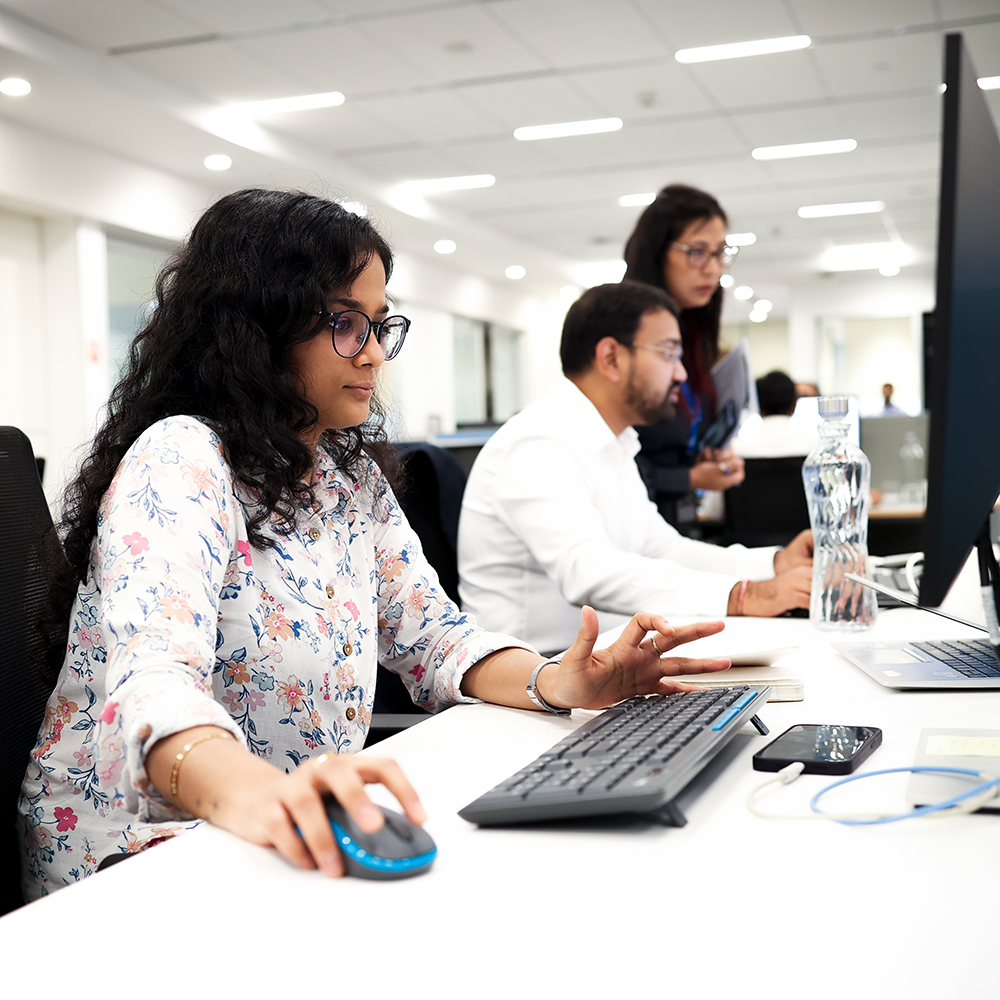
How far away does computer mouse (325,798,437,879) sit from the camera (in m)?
0.60

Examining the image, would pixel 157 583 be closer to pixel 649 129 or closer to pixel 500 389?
pixel 649 129

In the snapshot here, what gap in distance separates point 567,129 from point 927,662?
6.02 meters

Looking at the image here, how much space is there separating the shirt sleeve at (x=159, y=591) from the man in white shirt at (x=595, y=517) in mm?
858

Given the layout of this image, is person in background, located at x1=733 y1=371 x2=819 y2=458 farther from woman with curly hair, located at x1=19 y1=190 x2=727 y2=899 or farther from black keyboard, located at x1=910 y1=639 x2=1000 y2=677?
woman with curly hair, located at x1=19 y1=190 x2=727 y2=899

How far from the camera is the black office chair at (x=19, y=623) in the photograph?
100cm

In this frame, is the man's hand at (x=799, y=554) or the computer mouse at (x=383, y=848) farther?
the man's hand at (x=799, y=554)

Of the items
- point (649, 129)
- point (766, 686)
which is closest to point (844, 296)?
point (649, 129)

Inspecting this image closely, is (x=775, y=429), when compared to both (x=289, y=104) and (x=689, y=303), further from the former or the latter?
(x=289, y=104)

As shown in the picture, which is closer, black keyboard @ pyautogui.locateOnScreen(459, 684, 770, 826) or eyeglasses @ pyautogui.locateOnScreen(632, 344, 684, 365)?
black keyboard @ pyautogui.locateOnScreen(459, 684, 770, 826)

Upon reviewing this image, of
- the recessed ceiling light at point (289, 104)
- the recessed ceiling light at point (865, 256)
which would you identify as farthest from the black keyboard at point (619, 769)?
the recessed ceiling light at point (865, 256)

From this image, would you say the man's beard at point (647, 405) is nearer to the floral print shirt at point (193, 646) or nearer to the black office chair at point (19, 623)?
the floral print shirt at point (193, 646)

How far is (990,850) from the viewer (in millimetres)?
615

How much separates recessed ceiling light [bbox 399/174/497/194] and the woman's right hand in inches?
293

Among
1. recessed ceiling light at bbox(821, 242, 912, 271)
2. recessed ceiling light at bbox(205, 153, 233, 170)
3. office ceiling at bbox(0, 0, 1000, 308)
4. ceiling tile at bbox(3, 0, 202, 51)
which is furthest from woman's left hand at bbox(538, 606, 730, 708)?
recessed ceiling light at bbox(821, 242, 912, 271)
